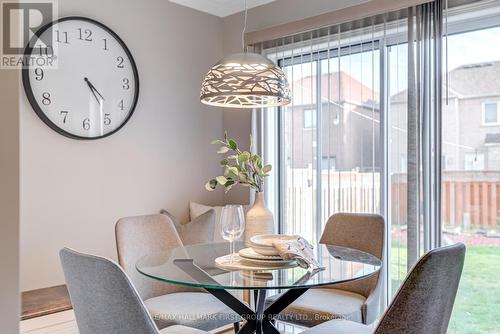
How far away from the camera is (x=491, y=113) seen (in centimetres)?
248

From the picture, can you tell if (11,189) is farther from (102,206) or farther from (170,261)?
(102,206)

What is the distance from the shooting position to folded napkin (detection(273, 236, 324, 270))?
5.95ft

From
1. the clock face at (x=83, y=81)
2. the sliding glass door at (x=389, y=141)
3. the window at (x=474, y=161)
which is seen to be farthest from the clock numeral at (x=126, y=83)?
the window at (x=474, y=161)

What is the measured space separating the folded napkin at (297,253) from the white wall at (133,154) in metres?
1.65

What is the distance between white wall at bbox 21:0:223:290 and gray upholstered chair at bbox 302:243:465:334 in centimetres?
223

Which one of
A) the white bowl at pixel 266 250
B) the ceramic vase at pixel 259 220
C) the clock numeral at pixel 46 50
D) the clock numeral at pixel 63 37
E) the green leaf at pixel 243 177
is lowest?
the white bowl at pixel 266 250

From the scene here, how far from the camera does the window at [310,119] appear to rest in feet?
10.5

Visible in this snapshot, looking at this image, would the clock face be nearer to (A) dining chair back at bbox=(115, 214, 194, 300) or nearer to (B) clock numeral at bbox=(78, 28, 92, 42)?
(B) clock numeral at bbox=(78, 28, 92, 42)

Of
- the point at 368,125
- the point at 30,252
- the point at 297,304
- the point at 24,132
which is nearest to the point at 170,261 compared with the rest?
the point at 297,304

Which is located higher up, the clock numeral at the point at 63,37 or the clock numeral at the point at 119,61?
the clock numeral at the point at 63,37

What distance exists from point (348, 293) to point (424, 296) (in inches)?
47.9

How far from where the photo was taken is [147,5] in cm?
332

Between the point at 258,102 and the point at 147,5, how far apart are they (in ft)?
5.18

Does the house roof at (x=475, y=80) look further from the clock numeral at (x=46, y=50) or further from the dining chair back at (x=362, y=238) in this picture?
the clock numeral at (x=46, y=50)
